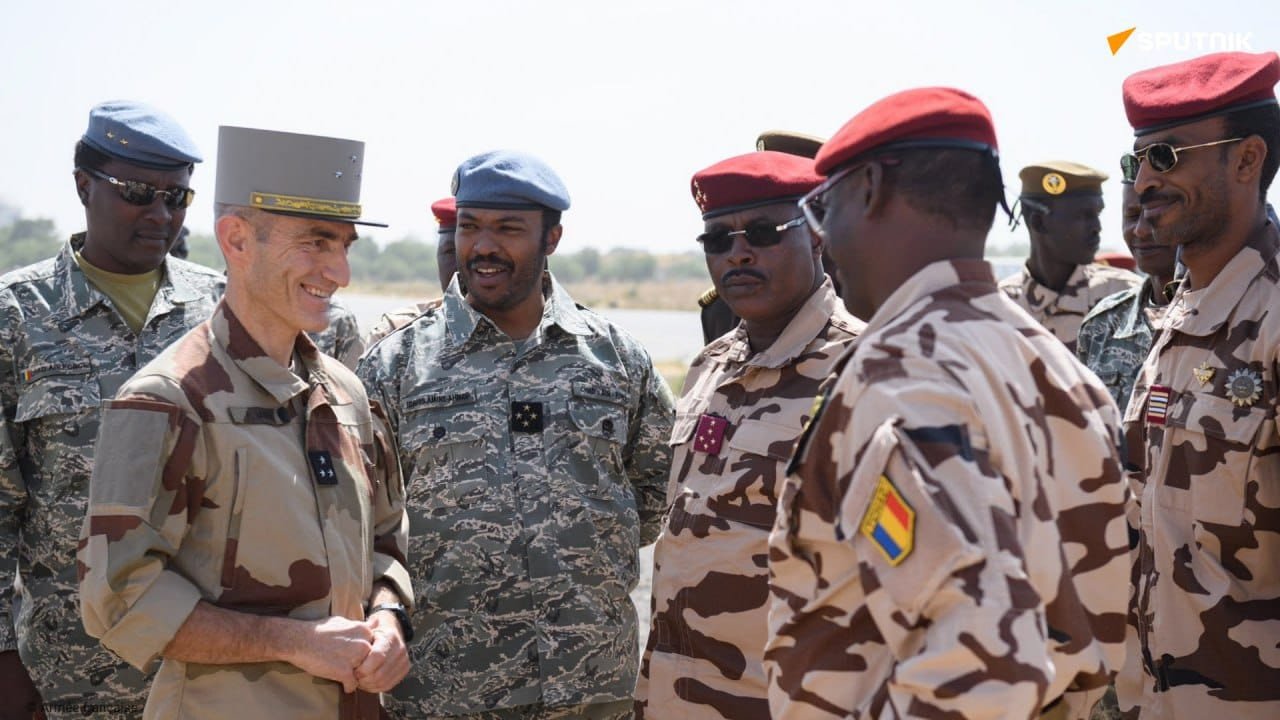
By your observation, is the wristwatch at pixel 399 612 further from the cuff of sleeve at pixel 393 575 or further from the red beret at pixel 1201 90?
the red beret at pixel 1201 90

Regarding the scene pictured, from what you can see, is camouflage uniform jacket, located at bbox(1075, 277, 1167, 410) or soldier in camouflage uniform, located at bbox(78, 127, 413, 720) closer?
soldier in camouflage uniform, located at bbox(78, 127, 413, 720)

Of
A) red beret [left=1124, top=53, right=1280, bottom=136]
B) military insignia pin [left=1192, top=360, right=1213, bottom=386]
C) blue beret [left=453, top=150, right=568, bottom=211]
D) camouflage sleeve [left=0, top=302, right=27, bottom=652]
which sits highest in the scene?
red beret [left=1124, top=53, right=1280, bottom=136]

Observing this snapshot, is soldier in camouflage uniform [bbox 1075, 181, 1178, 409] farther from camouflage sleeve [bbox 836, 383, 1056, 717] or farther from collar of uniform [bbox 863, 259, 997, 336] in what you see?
camouflage sleeve [bbox 836, 383, 1056, 717]

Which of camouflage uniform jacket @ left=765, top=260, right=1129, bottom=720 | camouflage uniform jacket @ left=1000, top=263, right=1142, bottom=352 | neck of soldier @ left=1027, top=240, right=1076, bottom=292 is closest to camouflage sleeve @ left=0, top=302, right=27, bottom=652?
camouflage uniform jacket @ left=765, top=260, right=1129, bottom=720

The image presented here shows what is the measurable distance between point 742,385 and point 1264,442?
147cm

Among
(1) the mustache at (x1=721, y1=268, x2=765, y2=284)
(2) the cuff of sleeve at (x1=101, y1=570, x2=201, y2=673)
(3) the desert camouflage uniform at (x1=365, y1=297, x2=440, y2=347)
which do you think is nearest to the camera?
(2) the cuff of sleeve at (x1=101, y1=570, x2=201, y2=673)

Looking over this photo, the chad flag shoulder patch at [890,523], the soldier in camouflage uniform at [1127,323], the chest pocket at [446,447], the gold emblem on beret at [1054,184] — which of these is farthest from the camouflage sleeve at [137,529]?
the gold emblem on beret at [1054,184]

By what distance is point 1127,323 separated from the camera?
649cm

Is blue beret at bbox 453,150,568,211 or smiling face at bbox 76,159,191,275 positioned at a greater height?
blue beret at bbox 453,150,568,211

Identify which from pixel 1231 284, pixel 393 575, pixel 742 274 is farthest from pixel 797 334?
pixel 393 575

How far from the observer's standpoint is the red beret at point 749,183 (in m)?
3.80

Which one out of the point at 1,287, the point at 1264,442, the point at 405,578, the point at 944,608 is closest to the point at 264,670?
the point at 405,578

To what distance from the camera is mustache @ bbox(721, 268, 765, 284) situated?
3.79 m

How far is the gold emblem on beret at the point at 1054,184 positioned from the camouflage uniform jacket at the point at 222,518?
19.7 ft
